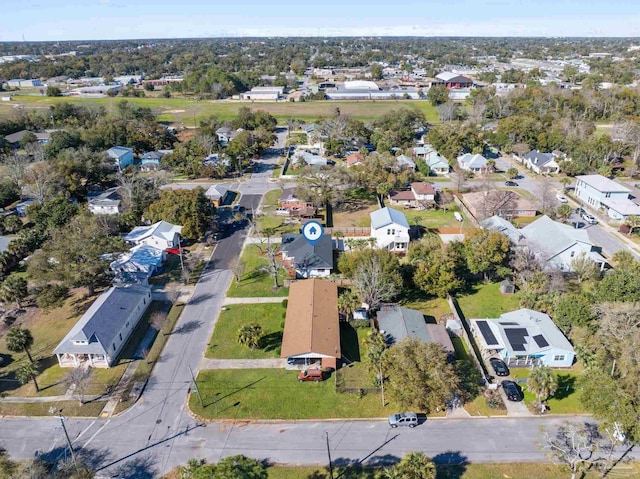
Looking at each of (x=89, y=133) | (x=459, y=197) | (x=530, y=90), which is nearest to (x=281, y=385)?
(x=459, y=197)

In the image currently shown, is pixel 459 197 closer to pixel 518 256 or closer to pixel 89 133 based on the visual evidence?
pixel 518 256

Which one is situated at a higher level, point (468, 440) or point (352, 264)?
point (352, 264)

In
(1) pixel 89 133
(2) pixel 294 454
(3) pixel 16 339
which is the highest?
(1) pixel 89 133

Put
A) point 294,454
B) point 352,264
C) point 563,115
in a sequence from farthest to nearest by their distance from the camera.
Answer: point 563,115
point 352,264
point 294,454

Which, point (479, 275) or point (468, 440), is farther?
point (479, 275)

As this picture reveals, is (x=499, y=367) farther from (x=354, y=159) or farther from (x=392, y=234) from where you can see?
(x=354, y=159)

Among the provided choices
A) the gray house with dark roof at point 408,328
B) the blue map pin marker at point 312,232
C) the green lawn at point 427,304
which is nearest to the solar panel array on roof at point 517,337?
the gray house with dark roof at point 408,328

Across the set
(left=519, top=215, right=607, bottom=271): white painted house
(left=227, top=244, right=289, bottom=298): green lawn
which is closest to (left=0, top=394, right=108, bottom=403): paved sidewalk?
(left=227, top=244, right=289, bottom=298): green lawn
